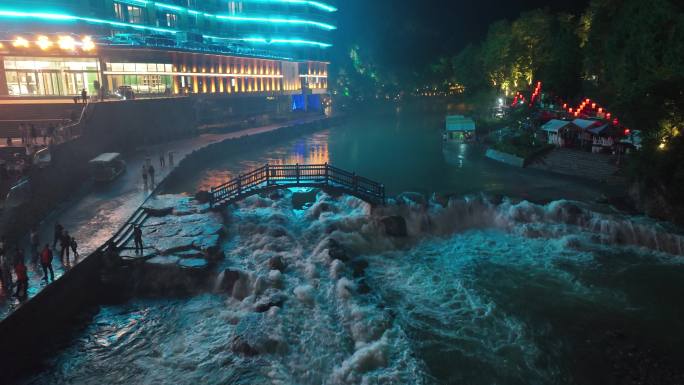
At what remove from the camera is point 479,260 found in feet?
75.0

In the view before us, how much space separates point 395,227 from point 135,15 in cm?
6597

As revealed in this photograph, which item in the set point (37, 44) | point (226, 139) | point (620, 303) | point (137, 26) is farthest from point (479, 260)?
point (137, 26)

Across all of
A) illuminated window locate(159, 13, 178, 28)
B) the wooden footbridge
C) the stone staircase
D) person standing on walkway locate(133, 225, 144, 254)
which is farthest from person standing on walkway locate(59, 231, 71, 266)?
illuminated window locate(159, 13, 178, 28)

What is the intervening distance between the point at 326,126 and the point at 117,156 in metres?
47.7

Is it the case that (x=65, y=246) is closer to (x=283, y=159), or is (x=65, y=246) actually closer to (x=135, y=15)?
(x=283, y=159)

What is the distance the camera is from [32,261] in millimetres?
18781

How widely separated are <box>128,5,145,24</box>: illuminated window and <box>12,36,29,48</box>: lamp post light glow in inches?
1254

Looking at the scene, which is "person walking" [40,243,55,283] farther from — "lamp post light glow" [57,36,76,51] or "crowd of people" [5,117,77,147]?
"lamp post light glow" [57,36,76,51]

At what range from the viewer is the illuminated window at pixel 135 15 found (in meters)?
70.8

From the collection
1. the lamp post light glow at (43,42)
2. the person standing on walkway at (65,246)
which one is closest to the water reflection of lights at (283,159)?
the person standing on walkway at (65,246)

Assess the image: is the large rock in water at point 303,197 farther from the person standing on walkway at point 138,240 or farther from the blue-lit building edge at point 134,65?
the blue-lit building edge at point 134,65

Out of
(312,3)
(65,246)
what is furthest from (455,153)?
(312,3)

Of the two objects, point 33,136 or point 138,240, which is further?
point 33,136

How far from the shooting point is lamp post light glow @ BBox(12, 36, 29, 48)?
40.5 metres
